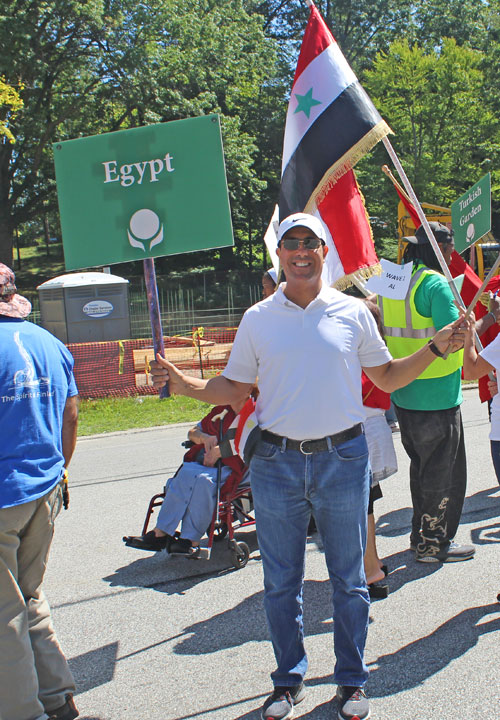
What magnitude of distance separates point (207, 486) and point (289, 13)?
146 feet

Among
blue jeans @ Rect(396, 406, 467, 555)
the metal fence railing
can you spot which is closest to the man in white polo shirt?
blue jeans @ Rect(396, 406, 467, 555)

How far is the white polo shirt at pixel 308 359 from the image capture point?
9.42 feet

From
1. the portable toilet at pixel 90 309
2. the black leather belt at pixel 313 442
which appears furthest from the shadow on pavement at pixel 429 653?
the portable toilet at pixel 90 309

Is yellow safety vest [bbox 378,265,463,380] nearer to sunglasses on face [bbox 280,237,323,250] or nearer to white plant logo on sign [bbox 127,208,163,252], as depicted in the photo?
sunglasses on face [bbox 280,237,323,250]

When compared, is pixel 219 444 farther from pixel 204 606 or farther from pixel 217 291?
pixel 217 291

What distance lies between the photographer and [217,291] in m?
28.9

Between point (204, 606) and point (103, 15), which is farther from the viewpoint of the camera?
point (103, 15)

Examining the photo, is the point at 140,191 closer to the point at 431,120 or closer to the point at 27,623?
the point at 27,623

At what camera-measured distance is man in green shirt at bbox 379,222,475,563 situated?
13.8ft

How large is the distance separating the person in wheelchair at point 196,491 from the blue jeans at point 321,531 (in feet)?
5.97

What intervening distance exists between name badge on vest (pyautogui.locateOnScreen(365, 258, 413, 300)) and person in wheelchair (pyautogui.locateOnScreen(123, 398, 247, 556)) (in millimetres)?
1373

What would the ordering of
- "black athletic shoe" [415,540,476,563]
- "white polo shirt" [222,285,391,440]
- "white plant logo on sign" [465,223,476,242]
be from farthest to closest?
"black athletic shoe" [415,540,476,563] < "white plant logo on sign" [465,223,476,242] < "white polo shirt" [222,285,391,440]

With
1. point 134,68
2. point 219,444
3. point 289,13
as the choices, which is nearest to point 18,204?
point 134,68

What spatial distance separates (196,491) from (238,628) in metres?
1.19
